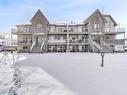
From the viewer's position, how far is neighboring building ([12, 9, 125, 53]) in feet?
125

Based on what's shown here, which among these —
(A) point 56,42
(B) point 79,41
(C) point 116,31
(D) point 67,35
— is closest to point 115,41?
(C) point 116,31

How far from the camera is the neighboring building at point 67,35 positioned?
125ft

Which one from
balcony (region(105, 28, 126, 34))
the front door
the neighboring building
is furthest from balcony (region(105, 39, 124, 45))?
the front door

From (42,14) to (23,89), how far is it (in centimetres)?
3521

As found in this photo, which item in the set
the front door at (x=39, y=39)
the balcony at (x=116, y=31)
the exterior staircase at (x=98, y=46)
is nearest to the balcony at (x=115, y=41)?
the balcony at (x=116, y=31)

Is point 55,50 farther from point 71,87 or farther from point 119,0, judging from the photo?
point 71,87

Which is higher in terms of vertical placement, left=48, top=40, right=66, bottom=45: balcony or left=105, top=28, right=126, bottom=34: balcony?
left=105, top=28, right=126, bottom=34: balcony

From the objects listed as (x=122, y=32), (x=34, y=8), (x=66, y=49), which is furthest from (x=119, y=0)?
(x=34, y=8)

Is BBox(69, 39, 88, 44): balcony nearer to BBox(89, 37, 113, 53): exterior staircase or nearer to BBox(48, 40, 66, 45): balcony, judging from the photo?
BBox(89, 37, 113, 53): exterior staircase

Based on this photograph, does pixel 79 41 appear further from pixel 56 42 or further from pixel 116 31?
pixel 116 31

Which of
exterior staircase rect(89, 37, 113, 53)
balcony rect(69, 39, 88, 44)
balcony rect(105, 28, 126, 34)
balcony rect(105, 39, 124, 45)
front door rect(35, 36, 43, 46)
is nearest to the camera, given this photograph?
exterior staircase rect(89, 37, 113, 53)

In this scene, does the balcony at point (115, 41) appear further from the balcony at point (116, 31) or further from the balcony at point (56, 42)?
the balcony at point (56, 42)

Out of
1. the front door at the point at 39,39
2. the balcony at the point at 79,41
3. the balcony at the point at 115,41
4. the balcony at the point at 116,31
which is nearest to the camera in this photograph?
the balcony at the point at 115,41

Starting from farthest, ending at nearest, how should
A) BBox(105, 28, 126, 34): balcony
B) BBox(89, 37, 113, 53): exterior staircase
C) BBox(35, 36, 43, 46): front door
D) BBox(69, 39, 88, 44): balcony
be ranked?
BBox(35, 36, 43, 46): front door → BBox(69, 39, 88, 44): balcony → BBox(105, 28, 126, 34): balcony → BBox(89, 37, 113, 53): exterior staircase
